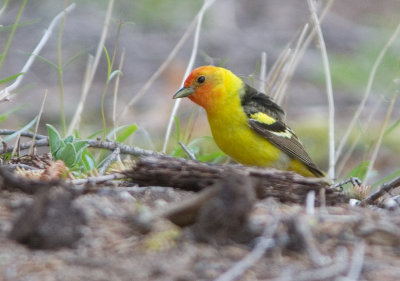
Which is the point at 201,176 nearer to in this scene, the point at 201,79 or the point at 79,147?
the point at 79,147

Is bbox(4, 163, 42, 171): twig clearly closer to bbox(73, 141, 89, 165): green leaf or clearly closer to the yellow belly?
bbox(73, 141, 89, 165): green leaf

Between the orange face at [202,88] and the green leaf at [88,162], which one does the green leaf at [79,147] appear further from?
the orange face at [202,88]

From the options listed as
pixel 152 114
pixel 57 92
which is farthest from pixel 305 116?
pixel 57 92

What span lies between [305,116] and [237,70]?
3.77 ft

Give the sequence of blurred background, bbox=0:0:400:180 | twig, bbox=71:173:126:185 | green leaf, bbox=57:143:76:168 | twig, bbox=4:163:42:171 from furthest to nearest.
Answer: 1. blurred background, bbox=0:0:400:180
2. green leaf, bbox=57:143:76:168
3. twig, bbox=4:163:42:171
4. twig, bbox=71:173:126:185

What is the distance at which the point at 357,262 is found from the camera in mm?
2031

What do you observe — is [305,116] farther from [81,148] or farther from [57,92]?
[81,148]

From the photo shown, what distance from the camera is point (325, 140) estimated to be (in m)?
6.64

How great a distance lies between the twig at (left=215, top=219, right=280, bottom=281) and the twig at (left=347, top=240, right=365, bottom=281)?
0.76 feet

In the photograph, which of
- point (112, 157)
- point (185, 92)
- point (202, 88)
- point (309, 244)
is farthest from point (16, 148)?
point (309, 244)

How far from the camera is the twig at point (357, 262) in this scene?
1964 millimetres

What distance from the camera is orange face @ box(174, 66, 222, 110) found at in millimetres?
4623

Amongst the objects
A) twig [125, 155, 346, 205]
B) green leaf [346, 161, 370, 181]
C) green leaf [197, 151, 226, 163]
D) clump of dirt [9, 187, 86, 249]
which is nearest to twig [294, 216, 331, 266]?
twig [125, 155, 346, 205]

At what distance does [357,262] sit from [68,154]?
62.5 inches
